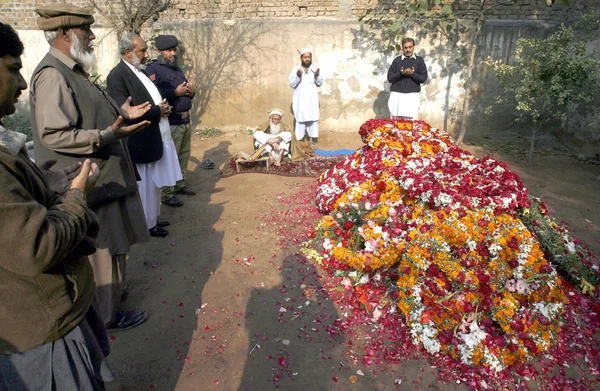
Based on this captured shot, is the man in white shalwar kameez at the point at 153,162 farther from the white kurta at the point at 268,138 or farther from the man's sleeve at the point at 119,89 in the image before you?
the white kurta at the point at 268,138

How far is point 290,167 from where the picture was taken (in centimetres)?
778

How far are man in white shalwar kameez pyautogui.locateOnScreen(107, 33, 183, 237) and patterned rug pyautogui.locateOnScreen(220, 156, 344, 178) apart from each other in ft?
7.49

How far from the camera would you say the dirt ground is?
2.98m

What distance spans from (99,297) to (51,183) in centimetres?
149

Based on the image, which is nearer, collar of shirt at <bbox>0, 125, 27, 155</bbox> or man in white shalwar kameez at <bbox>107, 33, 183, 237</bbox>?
collar of shirt at <bbox>0, 125, 27, 155</bbox>

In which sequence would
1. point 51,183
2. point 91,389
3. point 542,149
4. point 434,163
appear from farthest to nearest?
point 542,149, point 434,163, point 51,183, point 91,389

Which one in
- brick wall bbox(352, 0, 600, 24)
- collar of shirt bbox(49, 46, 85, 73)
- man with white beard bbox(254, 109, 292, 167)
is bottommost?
man with white beard bbox(254, 109, 292, 167)

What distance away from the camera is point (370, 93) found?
9.88 metres

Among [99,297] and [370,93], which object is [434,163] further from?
[370,93]

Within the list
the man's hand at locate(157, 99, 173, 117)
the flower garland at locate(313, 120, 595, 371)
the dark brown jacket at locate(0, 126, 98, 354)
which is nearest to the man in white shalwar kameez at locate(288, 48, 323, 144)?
the flower garland at locate(313, 120, 595, 371)

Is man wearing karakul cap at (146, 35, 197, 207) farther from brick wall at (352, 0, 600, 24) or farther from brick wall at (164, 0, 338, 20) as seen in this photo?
brick wall at (352, 0, 600, 24)

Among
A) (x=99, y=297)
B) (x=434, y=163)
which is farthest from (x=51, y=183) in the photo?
(x=434, y=163)

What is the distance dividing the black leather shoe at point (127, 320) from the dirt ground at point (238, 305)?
6 cm

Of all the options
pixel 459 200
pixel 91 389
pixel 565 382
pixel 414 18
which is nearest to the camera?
pixel 91 389
